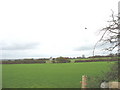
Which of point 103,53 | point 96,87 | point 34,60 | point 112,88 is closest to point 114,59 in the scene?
point 103,53

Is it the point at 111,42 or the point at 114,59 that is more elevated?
the point at 111,42

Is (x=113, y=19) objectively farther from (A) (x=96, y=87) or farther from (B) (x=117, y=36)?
(A) (x=96, y=87)

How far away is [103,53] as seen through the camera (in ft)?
32.1

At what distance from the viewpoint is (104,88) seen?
7.29 m

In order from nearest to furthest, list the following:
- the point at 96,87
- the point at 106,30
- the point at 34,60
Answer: the point at 96,87, the point at 106,30, the point at 34,60

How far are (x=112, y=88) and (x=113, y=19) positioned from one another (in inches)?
146

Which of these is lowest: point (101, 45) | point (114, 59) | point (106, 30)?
point (114, 59)

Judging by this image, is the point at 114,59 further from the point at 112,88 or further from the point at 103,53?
the point at 112,88

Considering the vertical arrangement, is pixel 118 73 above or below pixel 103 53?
below

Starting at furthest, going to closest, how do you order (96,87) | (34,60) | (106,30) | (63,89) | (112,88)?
1. (34,60)
2. (106,30)
3. (63,89)
4. (96,87)
5. (112,88)

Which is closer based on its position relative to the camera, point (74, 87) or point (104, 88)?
point (104, 88)

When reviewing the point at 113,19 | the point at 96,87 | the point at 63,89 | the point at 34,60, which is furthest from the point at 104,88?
the point at 34,60

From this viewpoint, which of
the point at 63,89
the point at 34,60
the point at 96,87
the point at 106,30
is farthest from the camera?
the point at 34,60

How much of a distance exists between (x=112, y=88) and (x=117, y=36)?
10.1ft
